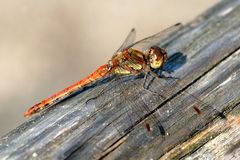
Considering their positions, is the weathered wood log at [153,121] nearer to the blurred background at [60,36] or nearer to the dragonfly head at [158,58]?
the dragonfly head at [158,58]

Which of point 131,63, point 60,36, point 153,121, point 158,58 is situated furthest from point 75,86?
point 60,36

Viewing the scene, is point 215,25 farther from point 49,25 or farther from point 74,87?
point 49,25

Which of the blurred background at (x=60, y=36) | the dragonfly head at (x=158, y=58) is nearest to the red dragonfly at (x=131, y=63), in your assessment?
the dragonfly head at (x=158, y=58)

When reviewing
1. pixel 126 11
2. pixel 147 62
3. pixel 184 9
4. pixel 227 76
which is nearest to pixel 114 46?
pixel 126 11

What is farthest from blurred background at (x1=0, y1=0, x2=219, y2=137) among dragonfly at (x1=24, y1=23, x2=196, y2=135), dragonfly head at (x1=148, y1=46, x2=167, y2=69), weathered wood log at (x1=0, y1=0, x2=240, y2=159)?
weathered wood log at (x1=0, y1=0, x2=240, y2=159)

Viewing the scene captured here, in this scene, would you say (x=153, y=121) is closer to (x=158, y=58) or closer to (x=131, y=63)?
(x=158, y=58)

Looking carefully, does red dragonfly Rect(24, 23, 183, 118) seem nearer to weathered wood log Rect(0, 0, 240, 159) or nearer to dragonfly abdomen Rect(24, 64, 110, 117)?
dragonfly abdomen Rect(24, 64, 110, 117)
